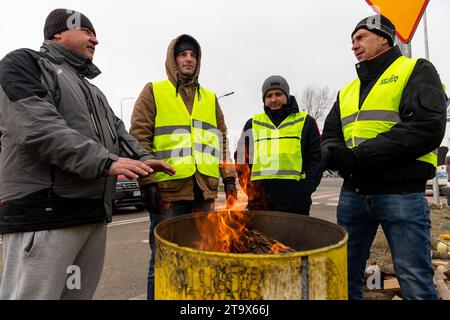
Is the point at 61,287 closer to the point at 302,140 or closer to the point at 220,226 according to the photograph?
the point at 220,226

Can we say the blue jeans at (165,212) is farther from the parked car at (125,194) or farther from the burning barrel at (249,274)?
the parked car at (125,194)

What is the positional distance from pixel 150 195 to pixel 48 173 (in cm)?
77

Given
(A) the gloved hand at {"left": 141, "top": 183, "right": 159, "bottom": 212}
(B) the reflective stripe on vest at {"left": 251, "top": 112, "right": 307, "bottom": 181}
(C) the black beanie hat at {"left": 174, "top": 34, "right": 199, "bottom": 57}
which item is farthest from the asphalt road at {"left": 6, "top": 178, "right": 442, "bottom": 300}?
(C) the black beanie hat at {"left": 174, "top": 34, "right": 199, "bottom": 57}

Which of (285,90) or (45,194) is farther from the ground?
(285,90)

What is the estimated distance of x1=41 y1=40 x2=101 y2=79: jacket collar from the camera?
1.89 m

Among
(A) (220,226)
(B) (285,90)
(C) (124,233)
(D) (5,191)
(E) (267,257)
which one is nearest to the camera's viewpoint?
(E) (267,257)

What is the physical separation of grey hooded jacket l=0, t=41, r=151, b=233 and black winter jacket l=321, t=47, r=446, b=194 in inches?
60.1

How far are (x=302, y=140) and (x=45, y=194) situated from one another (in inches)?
90.4

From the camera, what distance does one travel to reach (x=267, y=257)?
120 centimetres

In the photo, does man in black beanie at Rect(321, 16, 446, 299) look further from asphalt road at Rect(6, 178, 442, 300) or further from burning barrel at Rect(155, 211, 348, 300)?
asphalt road at Rect(6, 178, 442, 300)

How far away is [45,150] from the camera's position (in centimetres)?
151

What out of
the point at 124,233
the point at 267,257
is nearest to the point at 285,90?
the point at 267,257

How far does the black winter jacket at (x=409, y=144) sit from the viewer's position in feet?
6.19

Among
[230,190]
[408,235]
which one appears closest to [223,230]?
[230,190]
